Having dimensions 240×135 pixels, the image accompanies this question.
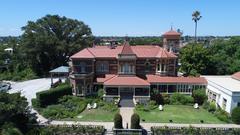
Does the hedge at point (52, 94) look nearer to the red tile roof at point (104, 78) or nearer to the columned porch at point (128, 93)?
the red tile roof at point (104, 78)

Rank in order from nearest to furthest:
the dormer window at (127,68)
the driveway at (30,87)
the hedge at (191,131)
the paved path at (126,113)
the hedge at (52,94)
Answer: the hedge at (191,131), the paved path at (126,113), the hedge at (52,94), the dormer window at (127,68), the driveway at (30,87)

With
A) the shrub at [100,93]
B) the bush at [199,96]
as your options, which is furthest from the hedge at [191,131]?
the shrub at [100,93]

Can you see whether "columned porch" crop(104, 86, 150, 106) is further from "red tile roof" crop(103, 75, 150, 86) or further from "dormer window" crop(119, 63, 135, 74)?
"dormer window" crop(119, 63, 135, 74)

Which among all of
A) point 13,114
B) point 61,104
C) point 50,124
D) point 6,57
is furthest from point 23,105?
point 6,57

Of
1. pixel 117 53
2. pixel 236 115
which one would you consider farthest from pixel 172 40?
pixel 236 115

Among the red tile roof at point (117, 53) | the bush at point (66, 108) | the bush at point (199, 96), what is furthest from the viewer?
the red tile roof at point (117, 53)

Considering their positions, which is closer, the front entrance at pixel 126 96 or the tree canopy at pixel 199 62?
the front entrance at pixel 126 96

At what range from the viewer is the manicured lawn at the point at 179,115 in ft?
109

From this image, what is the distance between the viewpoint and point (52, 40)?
6075cm

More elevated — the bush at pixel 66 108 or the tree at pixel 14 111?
the tree at pixel 14 111

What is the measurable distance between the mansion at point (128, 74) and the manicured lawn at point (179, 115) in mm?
4690

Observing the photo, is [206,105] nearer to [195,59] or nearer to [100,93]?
[195,59]

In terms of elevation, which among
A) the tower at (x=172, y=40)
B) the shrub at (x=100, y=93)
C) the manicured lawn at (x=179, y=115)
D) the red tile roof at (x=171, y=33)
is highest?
the red tile roof at (x=171, y=33)

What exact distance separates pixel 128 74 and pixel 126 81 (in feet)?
7.76
